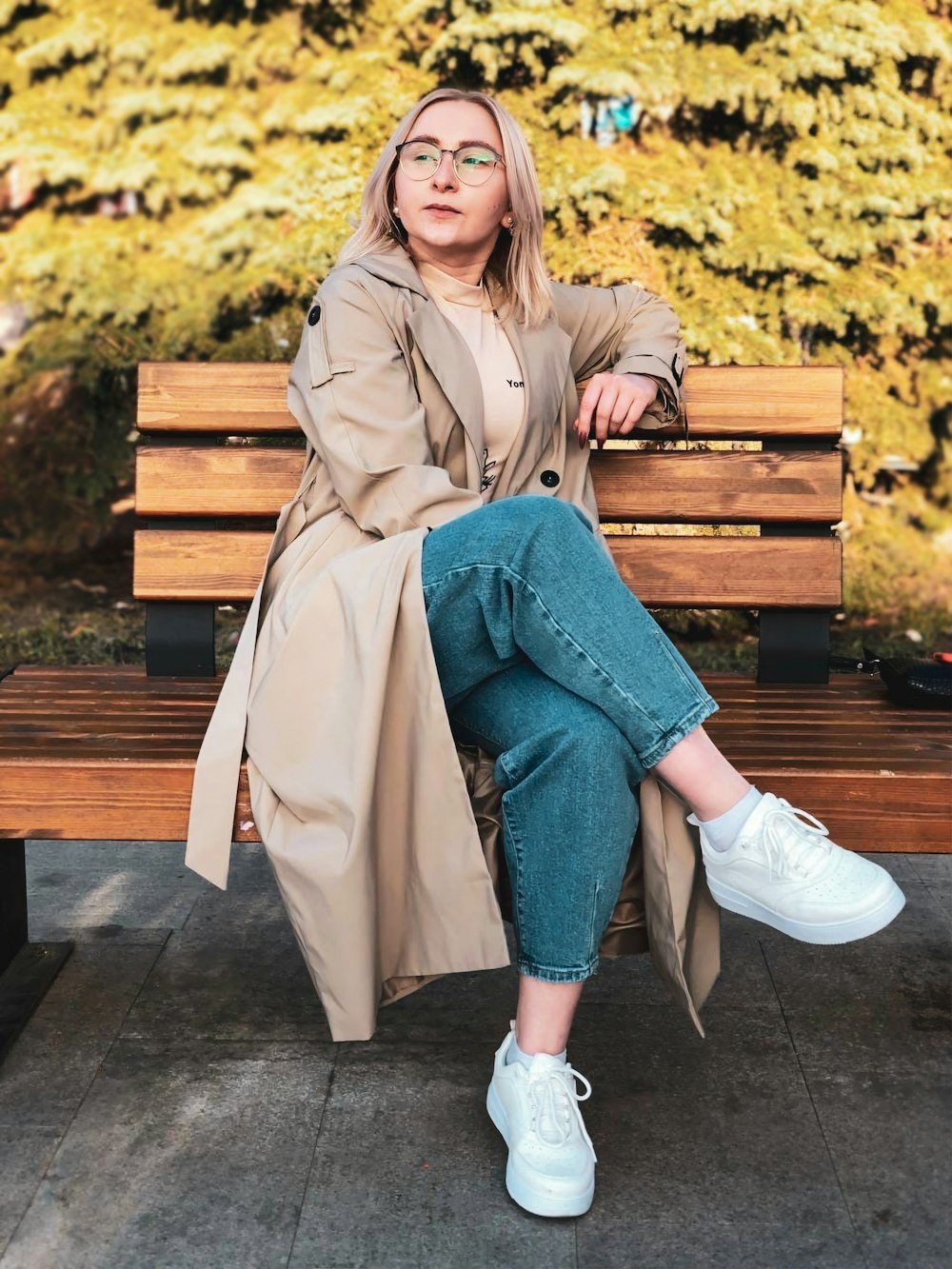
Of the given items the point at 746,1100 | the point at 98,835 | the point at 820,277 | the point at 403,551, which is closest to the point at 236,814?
the point at 98,835

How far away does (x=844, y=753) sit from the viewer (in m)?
2.58

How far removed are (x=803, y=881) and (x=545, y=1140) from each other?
0.55 metres

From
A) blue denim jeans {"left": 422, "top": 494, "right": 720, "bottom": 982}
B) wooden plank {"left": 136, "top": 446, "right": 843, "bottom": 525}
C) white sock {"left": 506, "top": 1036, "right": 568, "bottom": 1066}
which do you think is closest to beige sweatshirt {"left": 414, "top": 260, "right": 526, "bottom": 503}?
wooden plank {"left": 136, "top": 446, "right": 843, "bottom": 525}

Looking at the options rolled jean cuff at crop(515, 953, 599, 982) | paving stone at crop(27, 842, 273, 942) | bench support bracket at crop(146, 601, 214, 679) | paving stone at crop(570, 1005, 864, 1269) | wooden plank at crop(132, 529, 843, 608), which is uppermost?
wooden plank at crop(132, 529, 843, 608)

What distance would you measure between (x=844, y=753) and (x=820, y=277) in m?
3.61

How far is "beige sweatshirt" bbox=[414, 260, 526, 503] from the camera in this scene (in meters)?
2.87

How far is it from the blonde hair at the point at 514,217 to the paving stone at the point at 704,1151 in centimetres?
142

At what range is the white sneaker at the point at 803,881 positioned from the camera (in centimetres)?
225

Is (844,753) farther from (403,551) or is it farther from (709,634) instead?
(709,634)

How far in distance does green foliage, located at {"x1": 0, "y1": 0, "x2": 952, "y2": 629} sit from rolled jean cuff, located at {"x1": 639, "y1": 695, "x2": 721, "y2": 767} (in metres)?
3.62

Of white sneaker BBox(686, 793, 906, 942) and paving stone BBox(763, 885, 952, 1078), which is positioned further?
paving stone BBox(763, 885, 952, 1078)

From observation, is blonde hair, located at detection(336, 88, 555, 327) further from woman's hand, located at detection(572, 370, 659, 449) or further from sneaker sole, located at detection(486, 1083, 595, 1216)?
sneaker sole, located at detection(486, 1083, 595, 1216)

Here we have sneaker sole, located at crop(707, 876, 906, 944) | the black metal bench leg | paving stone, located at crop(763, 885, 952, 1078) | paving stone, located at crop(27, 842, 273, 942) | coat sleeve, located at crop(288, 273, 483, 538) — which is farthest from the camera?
paving stone, located at crop(27, 842, 273, 942)

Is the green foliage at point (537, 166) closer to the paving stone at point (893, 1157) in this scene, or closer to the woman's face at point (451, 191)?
the woman's face at point (451, 191)
